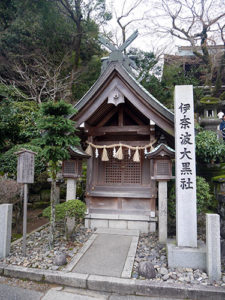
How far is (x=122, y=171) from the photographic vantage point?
7418 millimetres

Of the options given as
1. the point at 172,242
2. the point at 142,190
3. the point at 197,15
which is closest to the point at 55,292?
the point at 172,242

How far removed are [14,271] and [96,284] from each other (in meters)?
1.81

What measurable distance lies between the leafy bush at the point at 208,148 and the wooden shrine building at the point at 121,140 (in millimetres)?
1585

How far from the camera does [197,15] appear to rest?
1340 centimetres

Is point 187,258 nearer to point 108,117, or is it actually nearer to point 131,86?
point 131,86

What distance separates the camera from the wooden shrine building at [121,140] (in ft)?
20.5

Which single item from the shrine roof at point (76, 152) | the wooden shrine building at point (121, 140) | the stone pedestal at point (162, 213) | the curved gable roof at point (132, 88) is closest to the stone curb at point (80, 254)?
the wooden shrine building at point (121, 140)

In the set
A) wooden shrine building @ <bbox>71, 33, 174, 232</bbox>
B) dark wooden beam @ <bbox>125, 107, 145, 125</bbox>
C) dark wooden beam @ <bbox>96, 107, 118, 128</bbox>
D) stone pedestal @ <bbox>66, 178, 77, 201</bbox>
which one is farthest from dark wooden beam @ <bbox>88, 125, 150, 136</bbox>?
stone pedestal @ <bbox>66, 178, 77, 201</bbox>

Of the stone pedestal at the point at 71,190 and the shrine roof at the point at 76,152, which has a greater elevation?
the shrine roof at the point at 76,152

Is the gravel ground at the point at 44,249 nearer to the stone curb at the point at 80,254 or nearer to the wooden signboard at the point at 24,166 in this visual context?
the stone curb at the point at 80,254

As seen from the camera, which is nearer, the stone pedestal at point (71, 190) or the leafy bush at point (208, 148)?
the stone pedestal at point (71, 190)

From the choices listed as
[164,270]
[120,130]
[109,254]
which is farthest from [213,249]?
[120,130]

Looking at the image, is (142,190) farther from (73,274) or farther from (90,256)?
(73,274)

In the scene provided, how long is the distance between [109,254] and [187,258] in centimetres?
182
